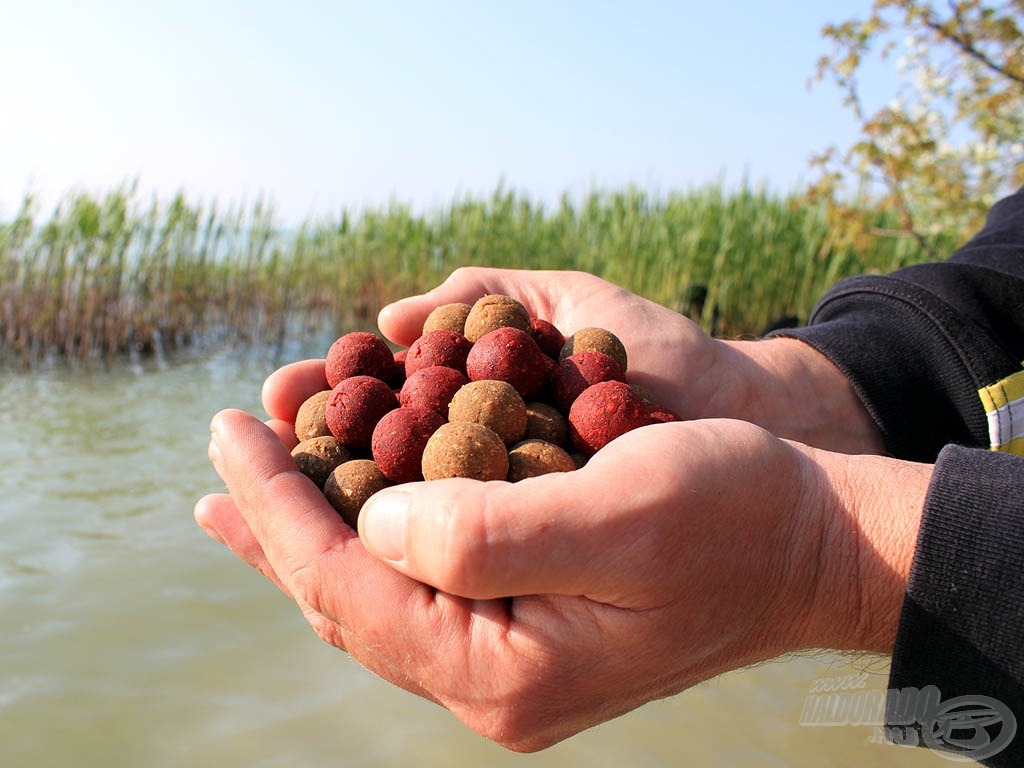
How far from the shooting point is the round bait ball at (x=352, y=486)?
1.75 meters

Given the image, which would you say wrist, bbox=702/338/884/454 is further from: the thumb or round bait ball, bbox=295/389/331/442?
the thumb

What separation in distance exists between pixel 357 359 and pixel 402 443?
0.52 metres

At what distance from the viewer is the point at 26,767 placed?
9.05 feet

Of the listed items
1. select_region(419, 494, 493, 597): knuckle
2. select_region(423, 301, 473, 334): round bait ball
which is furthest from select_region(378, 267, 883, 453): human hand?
select_region(419, 494, 493, 597): knuckle

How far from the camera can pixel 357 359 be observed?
2.24 m

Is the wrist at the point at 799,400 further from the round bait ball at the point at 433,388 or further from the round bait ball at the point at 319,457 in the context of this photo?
the round bait ball at the point at 319,457

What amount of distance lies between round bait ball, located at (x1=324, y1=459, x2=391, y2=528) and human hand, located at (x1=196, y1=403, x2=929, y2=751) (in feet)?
0.32

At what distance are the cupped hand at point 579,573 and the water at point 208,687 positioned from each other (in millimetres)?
633

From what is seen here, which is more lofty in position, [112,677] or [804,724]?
[804,724]

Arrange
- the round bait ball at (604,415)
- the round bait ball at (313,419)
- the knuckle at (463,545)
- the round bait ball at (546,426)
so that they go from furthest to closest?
the round bait ball at (313,419) → the round bait ball at (546,426) → the round bait ball at (604,415) → the knuckle at (463,545)

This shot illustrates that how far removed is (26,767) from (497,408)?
7.45 feet

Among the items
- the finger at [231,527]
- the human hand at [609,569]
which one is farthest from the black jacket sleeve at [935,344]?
the finger at [231,527]

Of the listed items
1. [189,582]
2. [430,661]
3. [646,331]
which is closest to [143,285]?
[189,582]

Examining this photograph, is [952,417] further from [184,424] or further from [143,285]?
[143,285]
